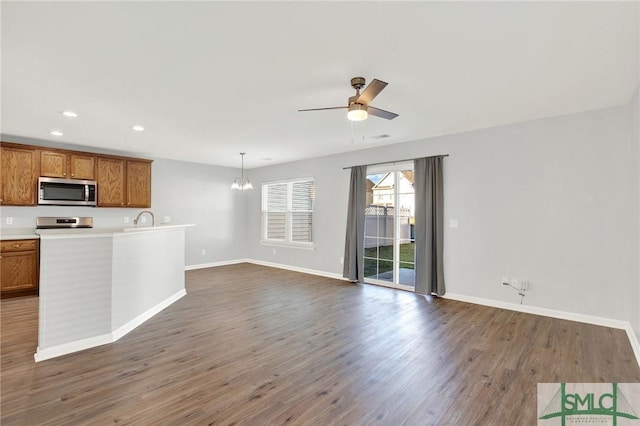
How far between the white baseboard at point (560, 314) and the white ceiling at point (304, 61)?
2.55 m

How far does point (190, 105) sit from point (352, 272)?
403 centimetres

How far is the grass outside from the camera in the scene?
5.43m

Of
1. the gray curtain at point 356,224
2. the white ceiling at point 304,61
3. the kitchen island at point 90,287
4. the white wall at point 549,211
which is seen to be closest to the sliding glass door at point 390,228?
the gray curtain at point 356,224

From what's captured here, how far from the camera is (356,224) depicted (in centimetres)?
599

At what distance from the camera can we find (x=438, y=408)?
6.90 ft

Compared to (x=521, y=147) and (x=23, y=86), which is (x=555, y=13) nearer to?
(x=521, y=147)

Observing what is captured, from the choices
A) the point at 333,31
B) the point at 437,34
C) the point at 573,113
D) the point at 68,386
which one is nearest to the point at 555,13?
the point at 437,34

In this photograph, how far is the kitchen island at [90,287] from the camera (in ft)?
9.20

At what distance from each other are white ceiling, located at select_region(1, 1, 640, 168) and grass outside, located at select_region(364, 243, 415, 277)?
2243mm

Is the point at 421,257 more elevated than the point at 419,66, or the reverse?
the point at 419,66

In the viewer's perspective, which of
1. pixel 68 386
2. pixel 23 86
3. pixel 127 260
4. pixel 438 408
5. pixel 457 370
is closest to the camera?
pixel 438 408

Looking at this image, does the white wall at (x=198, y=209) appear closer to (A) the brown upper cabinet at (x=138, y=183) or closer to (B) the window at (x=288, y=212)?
(A) the brown upper cabinet at (x=138, y=183)

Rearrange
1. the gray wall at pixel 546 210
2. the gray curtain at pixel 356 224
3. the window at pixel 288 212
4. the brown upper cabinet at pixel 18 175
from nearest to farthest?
the gray wall at pixel 546 210 < the brown upper cabinet at pixel 18 175 < the gray curtain at pixel 356 224 < the window at pixel 288 212

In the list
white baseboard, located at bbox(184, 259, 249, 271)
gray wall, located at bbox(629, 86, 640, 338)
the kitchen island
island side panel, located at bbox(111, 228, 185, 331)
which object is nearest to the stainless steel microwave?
island side panel, located at bbox(111, 228, 185, 331)
